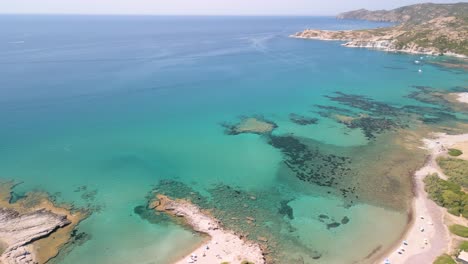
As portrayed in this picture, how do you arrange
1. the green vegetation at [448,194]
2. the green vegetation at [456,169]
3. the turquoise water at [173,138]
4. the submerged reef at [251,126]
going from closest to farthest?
the turquoise water at [173,138] < the green vegetation at [448,194] < the green vegetation at [456,169] < the submerged reef at [251,126]

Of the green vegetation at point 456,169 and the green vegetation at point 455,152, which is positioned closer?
the green vegetation at point 456,169

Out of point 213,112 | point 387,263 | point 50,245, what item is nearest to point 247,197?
point 387,263

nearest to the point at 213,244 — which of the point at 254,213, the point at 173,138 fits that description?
the point at 254,213

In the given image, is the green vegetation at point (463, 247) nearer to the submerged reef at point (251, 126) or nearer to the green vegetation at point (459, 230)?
the green vegetation at point (459, 230)

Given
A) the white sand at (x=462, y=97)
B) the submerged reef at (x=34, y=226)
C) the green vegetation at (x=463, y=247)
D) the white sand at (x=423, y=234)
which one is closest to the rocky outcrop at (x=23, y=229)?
the submerged reef at (x=34, y=226)

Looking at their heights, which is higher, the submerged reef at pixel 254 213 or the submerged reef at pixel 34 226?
the submerged reef at pixel 34 226

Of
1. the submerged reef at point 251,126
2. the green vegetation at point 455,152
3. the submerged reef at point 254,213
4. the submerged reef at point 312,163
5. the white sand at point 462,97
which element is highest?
the white sand at point 462,97
